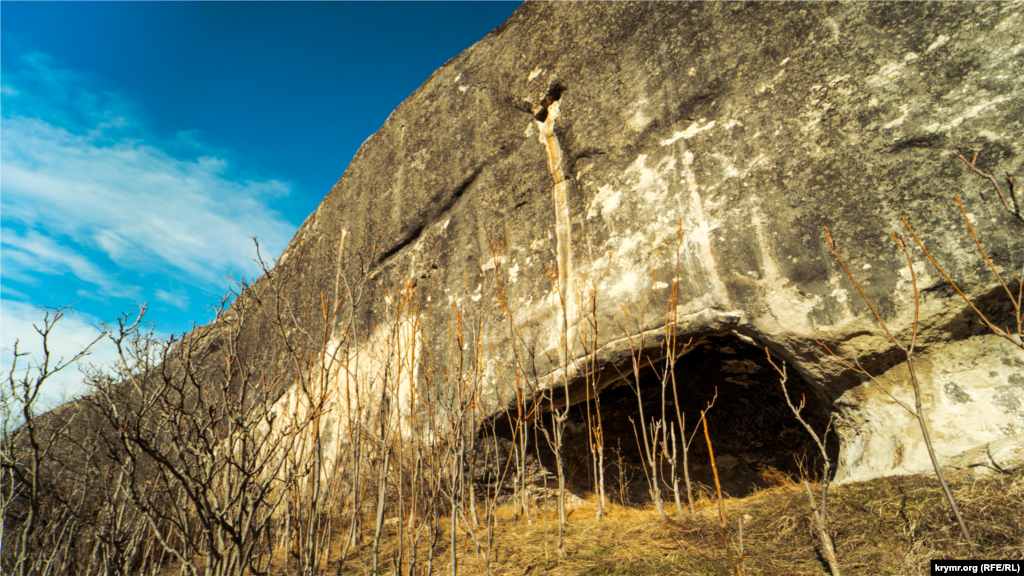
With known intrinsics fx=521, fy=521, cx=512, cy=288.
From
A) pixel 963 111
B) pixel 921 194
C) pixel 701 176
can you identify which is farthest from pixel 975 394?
pixel 701 176

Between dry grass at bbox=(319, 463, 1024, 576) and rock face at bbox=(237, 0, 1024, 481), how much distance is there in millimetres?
301

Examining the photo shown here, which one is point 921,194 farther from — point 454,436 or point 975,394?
point 454,436

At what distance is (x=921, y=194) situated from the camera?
2.80m

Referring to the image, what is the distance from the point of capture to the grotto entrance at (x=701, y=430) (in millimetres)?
3994

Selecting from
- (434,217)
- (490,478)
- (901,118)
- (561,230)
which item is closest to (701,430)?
(490,478)

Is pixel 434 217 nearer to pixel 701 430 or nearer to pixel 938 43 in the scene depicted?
pixel 701 430

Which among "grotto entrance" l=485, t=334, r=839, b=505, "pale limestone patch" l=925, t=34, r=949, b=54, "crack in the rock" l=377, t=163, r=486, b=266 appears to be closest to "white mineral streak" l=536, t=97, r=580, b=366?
"grotto entrance" l=485, t=334, r=839, b=505

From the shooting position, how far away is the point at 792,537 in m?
2.72

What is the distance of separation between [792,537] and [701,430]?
2.14 meters

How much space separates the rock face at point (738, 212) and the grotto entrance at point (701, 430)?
37 mm

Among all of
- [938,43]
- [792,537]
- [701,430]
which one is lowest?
[792,537]

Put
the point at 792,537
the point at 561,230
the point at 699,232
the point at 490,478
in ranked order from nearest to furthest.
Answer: the point at 792,537 → the point at 699,232 → the point at 490,478 → the point at 561,230

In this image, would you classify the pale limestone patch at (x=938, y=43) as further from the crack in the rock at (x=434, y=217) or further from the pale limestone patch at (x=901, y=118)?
the crack in the rock at (x=434, y=217)

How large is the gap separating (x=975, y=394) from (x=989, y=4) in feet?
6.89
